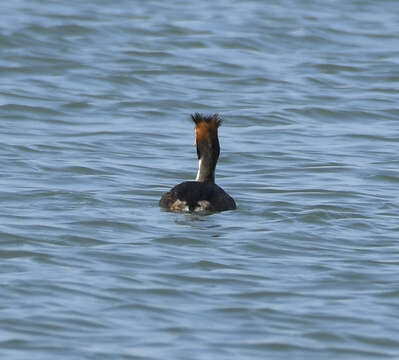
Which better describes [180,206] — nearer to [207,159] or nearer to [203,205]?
[203,205]

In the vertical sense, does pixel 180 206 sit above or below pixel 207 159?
below

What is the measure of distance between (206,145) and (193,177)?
1.35 meters

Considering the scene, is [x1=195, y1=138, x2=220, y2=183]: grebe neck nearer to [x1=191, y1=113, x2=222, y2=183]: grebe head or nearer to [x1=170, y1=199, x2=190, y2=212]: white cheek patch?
[x1=191, y1=113, x2=222, y2=183]: grebe head

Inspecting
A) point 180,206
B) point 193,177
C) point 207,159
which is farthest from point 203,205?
point 193,177

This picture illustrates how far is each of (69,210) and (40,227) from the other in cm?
79

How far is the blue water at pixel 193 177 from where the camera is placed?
7332 millimetres

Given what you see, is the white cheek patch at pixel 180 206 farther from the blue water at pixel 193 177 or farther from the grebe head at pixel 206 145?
the grebe head at pixel 206 145

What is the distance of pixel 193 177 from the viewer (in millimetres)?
12672

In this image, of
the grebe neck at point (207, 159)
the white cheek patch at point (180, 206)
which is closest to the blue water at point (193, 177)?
the white cheek patch at point (180, 206)

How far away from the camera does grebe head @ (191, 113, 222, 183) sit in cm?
1129

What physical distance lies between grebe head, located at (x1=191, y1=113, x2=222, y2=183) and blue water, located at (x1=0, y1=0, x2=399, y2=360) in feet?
1.51

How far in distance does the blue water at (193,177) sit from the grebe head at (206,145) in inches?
18.2

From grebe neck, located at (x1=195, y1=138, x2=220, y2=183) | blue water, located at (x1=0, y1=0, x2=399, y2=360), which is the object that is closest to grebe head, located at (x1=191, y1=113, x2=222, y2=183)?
grebe neck, located at (x1=195, y1=138, x2=220, y2=183)

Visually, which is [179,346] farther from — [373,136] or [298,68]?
[298,68]
